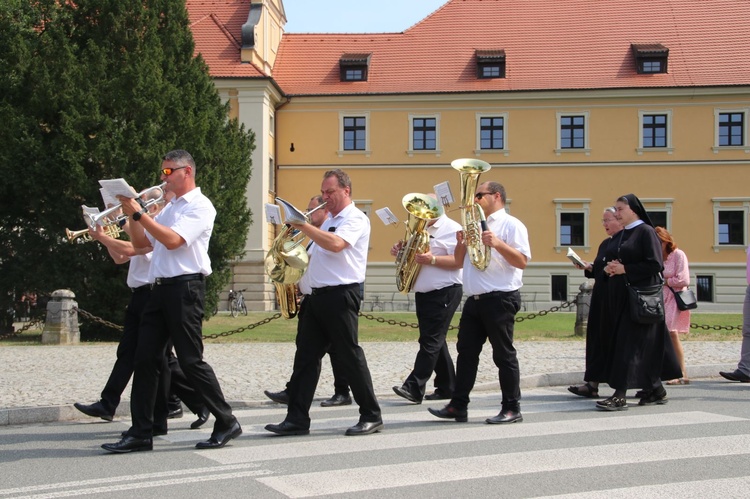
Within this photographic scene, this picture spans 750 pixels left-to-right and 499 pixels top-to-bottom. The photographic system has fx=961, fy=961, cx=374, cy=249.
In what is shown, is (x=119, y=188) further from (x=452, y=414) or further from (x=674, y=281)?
(x=674, y=281)

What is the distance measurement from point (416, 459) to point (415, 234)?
3.53 meters

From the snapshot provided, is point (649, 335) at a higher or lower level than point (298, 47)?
lower

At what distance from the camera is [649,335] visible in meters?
9.23

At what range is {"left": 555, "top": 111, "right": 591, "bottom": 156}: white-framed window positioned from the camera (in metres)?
43.3

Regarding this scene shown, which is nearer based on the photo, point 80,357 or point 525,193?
point 80,357

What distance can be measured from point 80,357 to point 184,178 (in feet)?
27.8

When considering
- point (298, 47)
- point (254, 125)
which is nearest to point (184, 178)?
point (254, 125)

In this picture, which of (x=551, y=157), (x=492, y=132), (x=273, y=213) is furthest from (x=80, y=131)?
(x=551, y=157)

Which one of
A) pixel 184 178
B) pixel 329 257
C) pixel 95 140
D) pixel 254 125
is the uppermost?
pixel 254 125

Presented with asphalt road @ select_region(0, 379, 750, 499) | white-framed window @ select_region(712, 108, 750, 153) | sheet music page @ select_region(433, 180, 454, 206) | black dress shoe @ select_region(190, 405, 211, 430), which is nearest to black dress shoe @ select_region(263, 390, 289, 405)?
asphalt road @ select_region(0, 379, 750, 499)

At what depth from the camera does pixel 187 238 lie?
271 inches

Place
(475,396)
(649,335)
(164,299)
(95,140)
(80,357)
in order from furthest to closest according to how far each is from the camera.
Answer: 1. (95,140)
2. (80,357)
3. (475,396)
4. (649,335)
5. (164,299)

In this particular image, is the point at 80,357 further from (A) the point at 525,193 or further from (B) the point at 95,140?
(A) the point at 525,193

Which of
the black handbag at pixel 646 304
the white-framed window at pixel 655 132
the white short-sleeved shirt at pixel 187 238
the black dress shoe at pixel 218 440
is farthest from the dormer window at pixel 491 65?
the black dress shoe at pixel 218 440
